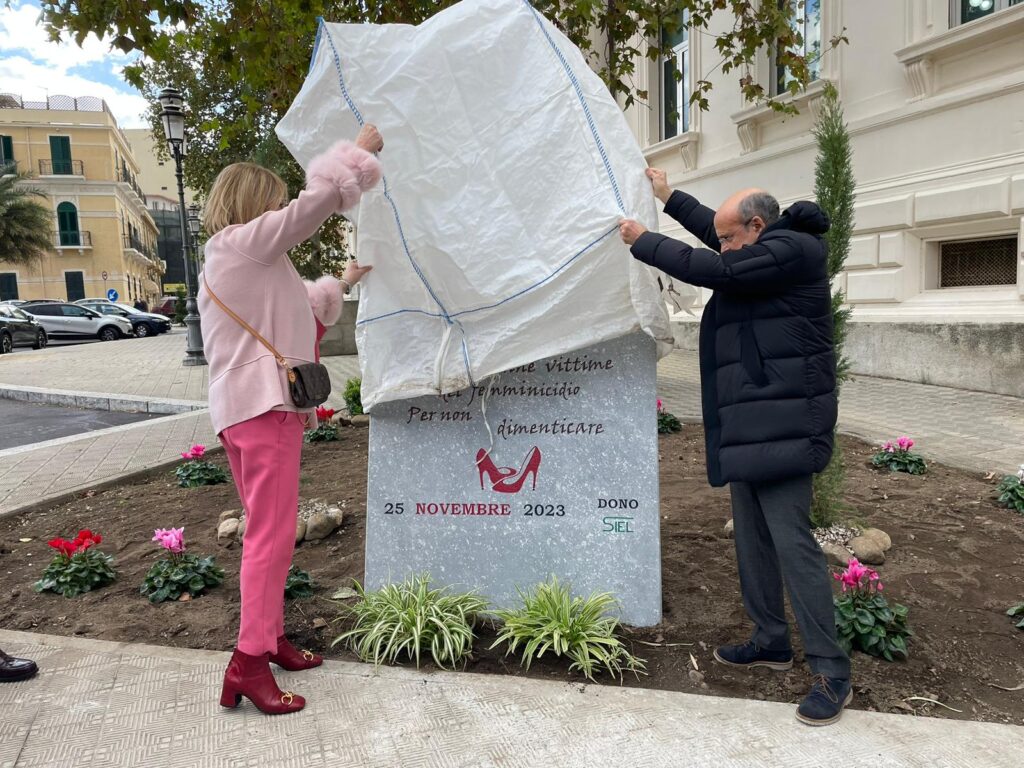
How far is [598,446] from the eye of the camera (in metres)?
3.18

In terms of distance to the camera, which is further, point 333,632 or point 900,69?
point 900,69

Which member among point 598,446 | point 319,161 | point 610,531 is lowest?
point 610,531

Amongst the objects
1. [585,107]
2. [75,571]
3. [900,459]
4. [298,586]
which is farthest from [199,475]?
[900,459]

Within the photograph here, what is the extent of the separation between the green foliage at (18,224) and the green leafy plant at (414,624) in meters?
44.1

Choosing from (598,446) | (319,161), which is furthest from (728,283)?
(319,161)

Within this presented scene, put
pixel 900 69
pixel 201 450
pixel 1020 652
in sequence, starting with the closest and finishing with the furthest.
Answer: pixel 1020 652, pixel 201 450, pixel 900 69

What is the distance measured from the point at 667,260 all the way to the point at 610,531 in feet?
3.92

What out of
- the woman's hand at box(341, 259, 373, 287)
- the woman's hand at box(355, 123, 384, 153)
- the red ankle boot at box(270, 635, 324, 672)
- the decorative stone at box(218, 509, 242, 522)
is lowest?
the red ankle boot at box(270, 635, 324, 672)

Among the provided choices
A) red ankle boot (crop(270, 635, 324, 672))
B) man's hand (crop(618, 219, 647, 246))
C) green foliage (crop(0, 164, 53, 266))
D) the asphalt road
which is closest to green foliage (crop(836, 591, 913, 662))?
man's hand (crop(618, 219, 647, 246))

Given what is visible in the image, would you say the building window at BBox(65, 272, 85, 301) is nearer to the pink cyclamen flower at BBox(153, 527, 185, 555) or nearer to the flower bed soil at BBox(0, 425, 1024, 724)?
the flower bed soil at BBox(0, 425, 1024, 724)

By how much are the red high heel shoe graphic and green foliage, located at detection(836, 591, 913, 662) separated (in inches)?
A: 51.4

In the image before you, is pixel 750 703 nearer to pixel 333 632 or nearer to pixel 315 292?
pixel 333 632

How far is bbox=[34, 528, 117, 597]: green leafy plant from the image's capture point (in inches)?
151

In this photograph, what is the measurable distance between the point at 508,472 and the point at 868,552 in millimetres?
1939
